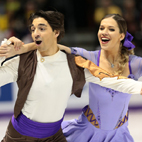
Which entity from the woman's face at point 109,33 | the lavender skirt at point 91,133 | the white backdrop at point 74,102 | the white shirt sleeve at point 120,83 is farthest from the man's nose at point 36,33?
the white backdrop at point 74,102

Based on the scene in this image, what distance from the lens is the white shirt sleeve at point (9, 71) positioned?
227 cm

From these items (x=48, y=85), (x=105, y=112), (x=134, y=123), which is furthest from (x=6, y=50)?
(x=134, y=123)

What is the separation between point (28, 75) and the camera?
233 centimetres

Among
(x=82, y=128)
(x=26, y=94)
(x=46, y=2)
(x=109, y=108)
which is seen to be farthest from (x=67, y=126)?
(x=46, y=2)

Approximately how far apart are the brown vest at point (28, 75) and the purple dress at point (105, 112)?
0.32m

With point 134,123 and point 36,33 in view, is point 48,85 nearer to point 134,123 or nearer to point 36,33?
point 36,33

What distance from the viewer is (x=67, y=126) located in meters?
2.96

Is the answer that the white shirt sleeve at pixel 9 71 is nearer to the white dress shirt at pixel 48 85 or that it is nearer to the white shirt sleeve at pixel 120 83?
the white dress shirt at pixel 48 85

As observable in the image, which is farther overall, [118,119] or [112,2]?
[112,2]

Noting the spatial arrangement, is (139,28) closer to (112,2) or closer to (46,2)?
(112,2)

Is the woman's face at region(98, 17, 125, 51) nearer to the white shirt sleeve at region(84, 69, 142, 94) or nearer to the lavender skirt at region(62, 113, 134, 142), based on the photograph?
the white shirt sleeve at region(84, 69, 142, 94)

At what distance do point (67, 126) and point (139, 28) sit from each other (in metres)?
3.94

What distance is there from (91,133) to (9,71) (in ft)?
3.26

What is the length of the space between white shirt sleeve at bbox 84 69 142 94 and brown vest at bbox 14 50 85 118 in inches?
3.0
